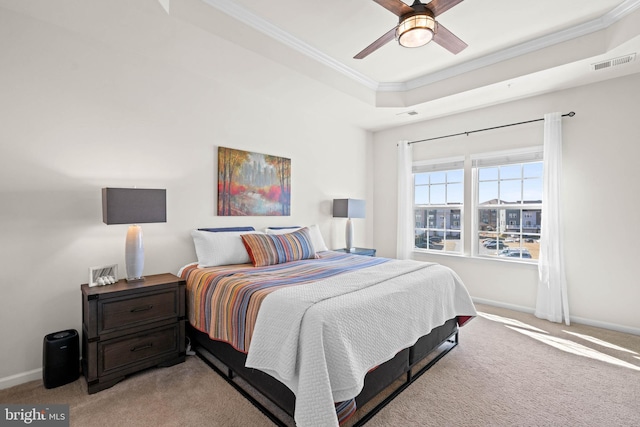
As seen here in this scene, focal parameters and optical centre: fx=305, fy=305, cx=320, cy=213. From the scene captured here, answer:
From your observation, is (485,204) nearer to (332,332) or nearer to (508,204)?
(508,204)

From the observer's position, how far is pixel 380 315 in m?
1.86

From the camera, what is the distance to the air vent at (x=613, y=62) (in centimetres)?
281

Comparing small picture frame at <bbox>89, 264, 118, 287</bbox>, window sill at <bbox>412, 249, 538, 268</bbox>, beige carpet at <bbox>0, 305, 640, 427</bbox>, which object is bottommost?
beige carpet at <bbox>0, 305, 640, 427</bbox>

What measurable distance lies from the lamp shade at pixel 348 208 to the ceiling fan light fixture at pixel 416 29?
245 centimetres

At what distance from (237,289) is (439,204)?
3600 millimetres

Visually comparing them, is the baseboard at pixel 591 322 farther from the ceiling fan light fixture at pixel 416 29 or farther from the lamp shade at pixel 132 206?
the lamp shade at pixel 132 206

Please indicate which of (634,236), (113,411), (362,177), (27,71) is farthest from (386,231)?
(27,71)

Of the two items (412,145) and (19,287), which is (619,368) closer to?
(412,145)

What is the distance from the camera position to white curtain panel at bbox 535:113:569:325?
3475mm

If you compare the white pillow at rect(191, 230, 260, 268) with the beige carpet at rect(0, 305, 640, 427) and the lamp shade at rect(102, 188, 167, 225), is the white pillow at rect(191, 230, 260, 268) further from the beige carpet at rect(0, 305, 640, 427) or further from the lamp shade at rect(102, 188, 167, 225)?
the beige carpet at rect(0, 305, 640, 427)

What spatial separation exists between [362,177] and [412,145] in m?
0.97

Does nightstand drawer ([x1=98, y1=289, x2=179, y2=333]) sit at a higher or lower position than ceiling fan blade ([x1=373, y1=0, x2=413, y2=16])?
lower

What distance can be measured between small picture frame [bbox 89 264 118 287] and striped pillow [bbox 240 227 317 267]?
1.08 meters

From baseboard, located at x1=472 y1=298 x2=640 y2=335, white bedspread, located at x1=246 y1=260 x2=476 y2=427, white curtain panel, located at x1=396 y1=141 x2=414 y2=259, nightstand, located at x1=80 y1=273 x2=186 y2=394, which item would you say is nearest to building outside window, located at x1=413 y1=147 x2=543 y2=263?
white curtain panel, located at x1=396 y1=141 x2=414 y2=259
